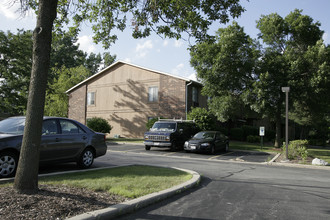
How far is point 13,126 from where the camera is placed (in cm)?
718

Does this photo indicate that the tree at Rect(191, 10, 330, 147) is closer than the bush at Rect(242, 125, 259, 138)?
Yes

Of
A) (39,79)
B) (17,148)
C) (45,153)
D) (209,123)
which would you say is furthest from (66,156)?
(209,123)

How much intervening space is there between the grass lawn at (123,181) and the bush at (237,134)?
23.8 m

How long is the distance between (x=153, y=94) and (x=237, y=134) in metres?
10.4

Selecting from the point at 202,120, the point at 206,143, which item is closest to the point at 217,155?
the point at 206,143

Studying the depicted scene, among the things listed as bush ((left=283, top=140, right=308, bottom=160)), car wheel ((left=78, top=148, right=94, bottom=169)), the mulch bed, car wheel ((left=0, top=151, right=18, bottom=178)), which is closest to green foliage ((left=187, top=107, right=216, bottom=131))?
bush ((left=283, top=140, right=308, bottom=160))

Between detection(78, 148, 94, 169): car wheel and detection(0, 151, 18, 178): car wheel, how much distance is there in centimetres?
212

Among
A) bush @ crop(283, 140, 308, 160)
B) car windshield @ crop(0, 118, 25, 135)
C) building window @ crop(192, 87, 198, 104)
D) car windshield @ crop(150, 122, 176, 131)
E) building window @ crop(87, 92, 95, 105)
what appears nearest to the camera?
car windshield @ crop(0, 118, 25, 135)

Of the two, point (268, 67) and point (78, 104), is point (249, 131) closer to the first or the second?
point (268, 67)

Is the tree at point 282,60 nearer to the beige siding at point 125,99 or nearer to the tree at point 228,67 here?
the tree at point 228,67

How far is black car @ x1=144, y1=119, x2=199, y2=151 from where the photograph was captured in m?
16.4

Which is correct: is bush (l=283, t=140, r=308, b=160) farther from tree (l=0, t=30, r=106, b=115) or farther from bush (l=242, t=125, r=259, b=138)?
tree (l=0, t=30, r=106, b=115)

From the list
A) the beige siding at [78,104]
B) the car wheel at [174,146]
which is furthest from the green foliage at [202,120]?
the beige siding at [78,104]

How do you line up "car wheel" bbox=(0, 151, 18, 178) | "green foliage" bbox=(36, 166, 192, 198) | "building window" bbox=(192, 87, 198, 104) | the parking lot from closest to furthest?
"green foliage" bbox=(36, 166, 192, 198)
"car wheel" bbox=(0, 151, 18, 178)
the parking lot
"building window" bbox=(192, 87, 198, 104)
